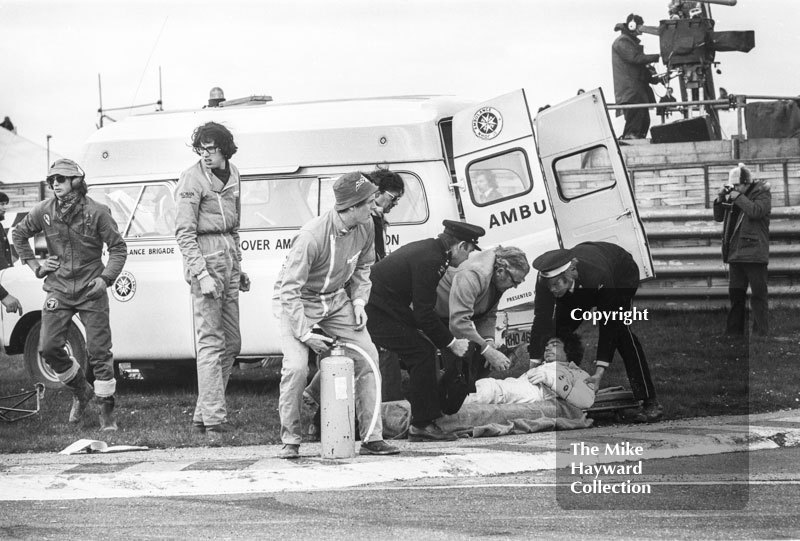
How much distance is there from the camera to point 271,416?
10.7 metres

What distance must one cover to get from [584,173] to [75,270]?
4899 millimetres

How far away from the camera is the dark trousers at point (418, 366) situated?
9.44m

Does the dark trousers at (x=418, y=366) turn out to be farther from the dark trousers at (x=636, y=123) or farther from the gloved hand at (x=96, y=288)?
the dark trousers at (x=636, y=123)

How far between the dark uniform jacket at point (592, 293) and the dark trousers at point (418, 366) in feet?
3.03

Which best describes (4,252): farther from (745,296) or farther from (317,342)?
(745,296)

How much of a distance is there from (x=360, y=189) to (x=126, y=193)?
15.1ft

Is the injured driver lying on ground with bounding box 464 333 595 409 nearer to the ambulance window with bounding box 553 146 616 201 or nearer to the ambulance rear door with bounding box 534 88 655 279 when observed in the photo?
the ambulance rear door with bounding box 534 88 655 279

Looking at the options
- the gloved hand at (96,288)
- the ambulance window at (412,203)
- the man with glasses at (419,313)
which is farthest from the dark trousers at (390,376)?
the ambulance window at (412,203)

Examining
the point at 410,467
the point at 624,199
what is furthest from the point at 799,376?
the point at 410,467

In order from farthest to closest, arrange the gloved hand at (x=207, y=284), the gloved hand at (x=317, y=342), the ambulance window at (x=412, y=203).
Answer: the ambulance window at (x=412, y=203), the gloved hand at (x=207, y=284), the gloved hand at (x=317, y=342)

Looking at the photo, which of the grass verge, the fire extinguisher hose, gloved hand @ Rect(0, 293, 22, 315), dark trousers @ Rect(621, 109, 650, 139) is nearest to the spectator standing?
the grass verge

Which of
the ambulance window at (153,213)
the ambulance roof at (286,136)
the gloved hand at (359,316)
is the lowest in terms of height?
the gloved hand at (359,316)

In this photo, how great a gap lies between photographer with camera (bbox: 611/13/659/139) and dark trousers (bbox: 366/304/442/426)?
6.68 m

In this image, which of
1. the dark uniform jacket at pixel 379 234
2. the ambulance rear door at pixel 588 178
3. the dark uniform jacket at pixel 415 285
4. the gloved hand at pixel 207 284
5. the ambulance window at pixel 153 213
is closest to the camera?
the dark uniform jacket at pixel 415 285
